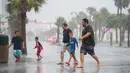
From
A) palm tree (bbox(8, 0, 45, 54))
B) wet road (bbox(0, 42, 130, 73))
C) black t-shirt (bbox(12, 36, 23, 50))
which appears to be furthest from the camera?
palm tree (bbox(8, 0, 45, 54))

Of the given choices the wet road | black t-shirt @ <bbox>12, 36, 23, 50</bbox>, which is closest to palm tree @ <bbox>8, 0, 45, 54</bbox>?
the wet road

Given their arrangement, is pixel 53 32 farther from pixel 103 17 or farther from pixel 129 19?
pixel 129 19

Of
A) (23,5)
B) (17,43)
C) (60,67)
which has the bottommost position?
(60,67)

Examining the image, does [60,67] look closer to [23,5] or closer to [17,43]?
[17,43]

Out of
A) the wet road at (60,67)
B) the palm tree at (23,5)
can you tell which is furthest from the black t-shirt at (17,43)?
the palm tree at (23,5)

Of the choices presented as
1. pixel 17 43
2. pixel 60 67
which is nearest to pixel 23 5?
pixel 17 43

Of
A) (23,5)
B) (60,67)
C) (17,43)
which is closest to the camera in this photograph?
(60,67)

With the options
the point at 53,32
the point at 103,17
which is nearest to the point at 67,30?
the point at 103,17

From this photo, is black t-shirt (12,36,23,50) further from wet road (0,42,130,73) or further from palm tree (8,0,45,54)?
palm tree (8,0,45,54)

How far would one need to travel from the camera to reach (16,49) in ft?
61.5

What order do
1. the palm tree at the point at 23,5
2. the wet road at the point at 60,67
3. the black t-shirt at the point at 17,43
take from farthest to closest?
the palm tree at the point at 23,5 < the black t-shirt at the point at 17,43 < the wet road at the point at 60,67

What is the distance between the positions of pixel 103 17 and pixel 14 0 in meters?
87.4

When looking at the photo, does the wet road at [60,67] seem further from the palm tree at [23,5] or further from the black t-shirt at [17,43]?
the palm tree at [23,5]

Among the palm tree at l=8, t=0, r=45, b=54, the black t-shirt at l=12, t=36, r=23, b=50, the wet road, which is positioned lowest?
the wet road
